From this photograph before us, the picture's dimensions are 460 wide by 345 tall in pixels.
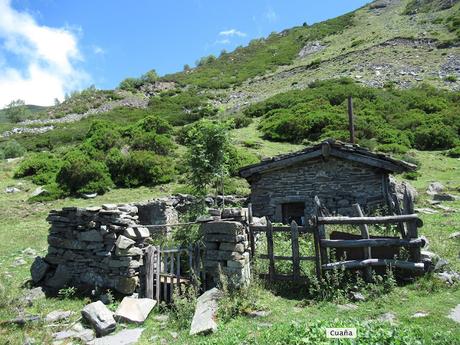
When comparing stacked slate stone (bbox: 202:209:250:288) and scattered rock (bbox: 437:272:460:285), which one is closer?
scattered rock (bbox: 437:272:460:285)

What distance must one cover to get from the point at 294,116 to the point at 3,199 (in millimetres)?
19285

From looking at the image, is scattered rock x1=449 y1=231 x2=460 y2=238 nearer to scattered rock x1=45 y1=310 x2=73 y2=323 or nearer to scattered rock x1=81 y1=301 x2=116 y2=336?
scattered rock x1=81 y1=301 x2=116 y2=336

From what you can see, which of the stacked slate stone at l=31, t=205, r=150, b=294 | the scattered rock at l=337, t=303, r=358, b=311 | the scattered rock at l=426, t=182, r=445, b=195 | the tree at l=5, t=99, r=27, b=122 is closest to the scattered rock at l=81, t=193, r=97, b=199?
the stacked slate stone at l=31, t=205, r=150, b=294

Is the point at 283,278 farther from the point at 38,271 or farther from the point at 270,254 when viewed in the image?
the point at 38,271

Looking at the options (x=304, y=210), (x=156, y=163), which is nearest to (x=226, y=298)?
(x=304, y=210)

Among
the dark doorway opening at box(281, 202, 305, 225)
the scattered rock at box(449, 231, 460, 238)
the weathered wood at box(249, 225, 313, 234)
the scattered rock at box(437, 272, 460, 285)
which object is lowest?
the scattered rock at box(437, 272, 460, 285)

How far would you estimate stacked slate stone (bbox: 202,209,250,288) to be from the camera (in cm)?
805

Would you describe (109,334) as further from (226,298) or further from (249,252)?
(249,252)

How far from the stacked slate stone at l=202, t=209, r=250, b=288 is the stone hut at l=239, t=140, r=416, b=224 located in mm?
6199

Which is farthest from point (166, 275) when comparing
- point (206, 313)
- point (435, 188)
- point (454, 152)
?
point (454, 152)

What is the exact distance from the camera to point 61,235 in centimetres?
977

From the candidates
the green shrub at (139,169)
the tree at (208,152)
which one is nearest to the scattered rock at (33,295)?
the tree at (208,152)

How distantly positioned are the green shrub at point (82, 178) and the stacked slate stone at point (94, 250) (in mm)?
10907

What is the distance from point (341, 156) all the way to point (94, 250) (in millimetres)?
8258
